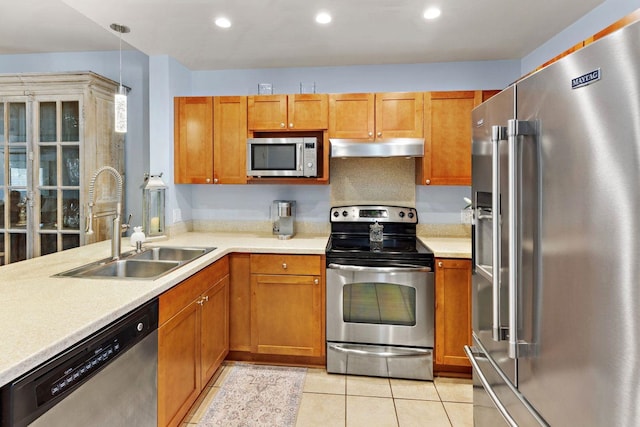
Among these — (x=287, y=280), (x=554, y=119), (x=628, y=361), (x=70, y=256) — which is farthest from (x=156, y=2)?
(x=628, y=361)

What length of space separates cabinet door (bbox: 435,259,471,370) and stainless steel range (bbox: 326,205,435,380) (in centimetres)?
6

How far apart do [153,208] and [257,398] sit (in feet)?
5.55

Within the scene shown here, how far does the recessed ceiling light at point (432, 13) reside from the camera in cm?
216

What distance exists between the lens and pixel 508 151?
1140mm

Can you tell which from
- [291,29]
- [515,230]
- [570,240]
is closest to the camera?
[570,240]

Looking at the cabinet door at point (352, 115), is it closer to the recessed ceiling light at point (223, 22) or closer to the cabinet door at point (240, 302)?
the recessed ceiling light at point (223, 22)

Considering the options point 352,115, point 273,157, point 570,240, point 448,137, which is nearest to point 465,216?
point 448,137

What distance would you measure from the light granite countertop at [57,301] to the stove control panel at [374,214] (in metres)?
0.66

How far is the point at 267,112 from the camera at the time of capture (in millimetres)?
2955

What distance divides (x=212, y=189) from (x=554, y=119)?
2942 millimetres

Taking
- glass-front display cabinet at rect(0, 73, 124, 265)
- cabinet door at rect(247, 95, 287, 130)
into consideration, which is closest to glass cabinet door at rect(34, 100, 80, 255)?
glass-front display cabinet at rect(0, 73, 124, 265)

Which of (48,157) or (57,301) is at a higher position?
(48,157)

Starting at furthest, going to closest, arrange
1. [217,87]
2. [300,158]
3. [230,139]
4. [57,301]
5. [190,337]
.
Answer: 1. [217,87]
2. [230,139]
3. [300,158]
4. [190,337]
5. [57,301]

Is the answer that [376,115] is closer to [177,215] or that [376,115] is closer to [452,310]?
[452,310]
